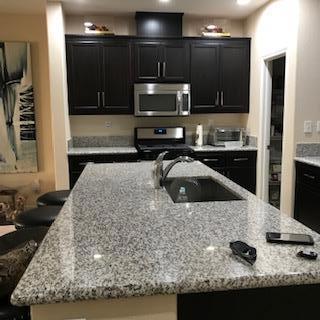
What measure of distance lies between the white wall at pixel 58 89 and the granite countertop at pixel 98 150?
6.1 inches

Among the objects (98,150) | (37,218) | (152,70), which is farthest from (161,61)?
(37,218)

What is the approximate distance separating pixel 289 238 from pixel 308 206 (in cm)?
234

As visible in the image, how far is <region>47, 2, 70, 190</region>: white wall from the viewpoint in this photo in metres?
4.05

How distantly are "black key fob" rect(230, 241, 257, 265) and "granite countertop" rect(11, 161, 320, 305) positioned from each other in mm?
19

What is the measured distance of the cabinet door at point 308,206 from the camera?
322 cm

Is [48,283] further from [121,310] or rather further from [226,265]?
[226,265]

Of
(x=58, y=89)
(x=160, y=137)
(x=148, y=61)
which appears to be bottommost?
(x=160, y=137)

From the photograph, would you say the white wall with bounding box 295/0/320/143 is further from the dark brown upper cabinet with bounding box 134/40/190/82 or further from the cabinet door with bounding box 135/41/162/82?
the cabinet door with bounding box 135/41/162/82

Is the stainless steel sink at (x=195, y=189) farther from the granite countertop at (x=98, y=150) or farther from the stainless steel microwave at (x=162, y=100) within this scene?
the stainless steel microwave at (x=162, y=100)

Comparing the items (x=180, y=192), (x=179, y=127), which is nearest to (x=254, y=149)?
(x=179, y=127)

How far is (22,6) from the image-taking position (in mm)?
4352

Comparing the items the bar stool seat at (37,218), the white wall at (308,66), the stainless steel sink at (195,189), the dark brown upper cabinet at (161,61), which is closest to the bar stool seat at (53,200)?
the bar stool seat at (37,218)

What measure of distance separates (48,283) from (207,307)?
471 mm

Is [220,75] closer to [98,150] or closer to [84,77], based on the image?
[84,77]
